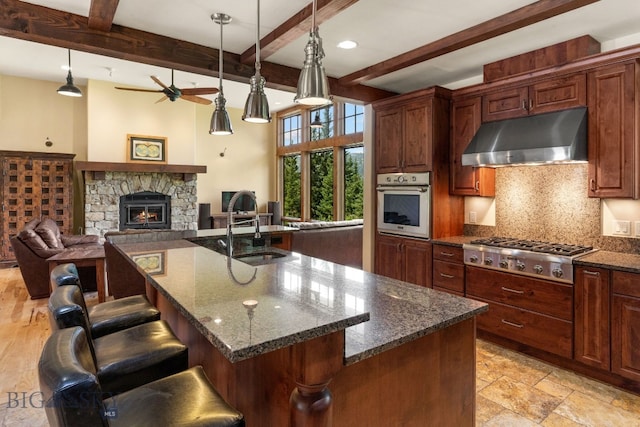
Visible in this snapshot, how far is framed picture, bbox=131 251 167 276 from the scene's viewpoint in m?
1.80

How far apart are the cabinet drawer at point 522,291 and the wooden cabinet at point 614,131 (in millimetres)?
845

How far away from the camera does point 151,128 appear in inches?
308

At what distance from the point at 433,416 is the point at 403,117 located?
3.35m

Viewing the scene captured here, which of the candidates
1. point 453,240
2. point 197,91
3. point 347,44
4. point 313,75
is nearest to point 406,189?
point 453,240

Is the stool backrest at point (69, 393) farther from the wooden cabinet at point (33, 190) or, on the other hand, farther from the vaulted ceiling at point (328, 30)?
the wooden cabinet at point (33, 190)

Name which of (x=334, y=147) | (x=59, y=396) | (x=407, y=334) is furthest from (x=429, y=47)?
(x=334, y=147)

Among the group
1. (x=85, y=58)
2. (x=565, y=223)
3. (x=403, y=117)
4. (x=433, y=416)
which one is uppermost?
(x=85, y=58)

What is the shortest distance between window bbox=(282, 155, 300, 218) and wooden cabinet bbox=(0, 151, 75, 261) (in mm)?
4987

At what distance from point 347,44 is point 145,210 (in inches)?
248

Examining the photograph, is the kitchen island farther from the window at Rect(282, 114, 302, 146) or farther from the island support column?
the window at Rect(282, 114, 302, 146)

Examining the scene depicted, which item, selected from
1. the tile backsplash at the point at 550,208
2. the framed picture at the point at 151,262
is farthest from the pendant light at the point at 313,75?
the tile backsplash at the point at 550,208

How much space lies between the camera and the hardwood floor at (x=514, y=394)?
2.24 m

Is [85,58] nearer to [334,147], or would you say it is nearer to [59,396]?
[334,147]

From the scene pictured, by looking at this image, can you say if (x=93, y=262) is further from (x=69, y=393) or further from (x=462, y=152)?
(x=462, y=152)
